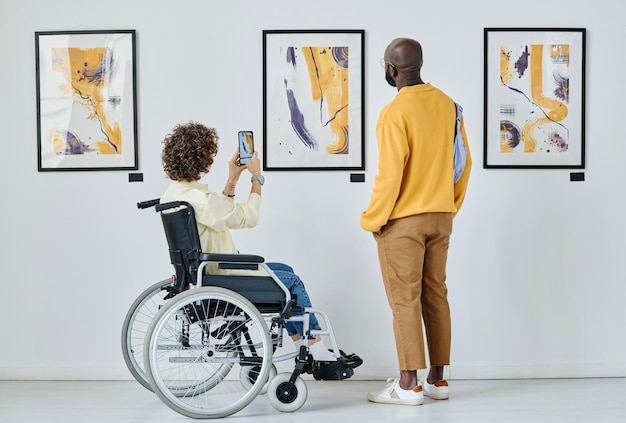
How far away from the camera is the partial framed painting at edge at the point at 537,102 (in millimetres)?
3730

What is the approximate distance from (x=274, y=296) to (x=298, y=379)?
342 millimetres

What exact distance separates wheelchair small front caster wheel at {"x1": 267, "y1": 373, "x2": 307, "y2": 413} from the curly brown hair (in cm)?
83

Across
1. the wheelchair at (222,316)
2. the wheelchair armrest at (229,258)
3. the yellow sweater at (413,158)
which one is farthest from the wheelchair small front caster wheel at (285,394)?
the yellow sweater at (413,158)

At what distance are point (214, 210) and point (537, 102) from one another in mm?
1662

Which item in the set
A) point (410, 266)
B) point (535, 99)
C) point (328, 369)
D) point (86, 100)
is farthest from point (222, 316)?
point (535, 99)

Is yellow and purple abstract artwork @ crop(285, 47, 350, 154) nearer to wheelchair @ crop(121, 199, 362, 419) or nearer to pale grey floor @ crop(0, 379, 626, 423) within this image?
wheelchair @ crop(121, 199, 362, 419)

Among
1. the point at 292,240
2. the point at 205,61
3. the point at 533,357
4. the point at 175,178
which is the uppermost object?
the point at 205,61

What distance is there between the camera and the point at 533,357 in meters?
3.74

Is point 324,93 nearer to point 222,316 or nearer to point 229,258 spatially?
point 229,258

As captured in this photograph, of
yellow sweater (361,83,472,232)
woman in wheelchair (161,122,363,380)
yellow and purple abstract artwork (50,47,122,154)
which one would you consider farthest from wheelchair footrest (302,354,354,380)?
yellow and purple abstract artwork (50,47,122,154)

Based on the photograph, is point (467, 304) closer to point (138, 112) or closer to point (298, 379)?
point (298, 379)

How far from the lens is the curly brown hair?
3.09 metres

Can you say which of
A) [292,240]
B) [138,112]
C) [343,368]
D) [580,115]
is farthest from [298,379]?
[580,115]

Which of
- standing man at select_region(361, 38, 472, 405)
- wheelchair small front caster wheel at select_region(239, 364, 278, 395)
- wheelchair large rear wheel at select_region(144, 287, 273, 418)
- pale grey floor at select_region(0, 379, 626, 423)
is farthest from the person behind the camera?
wheelchair small front caster wheel at select_region(239, 364, 278, 395)
